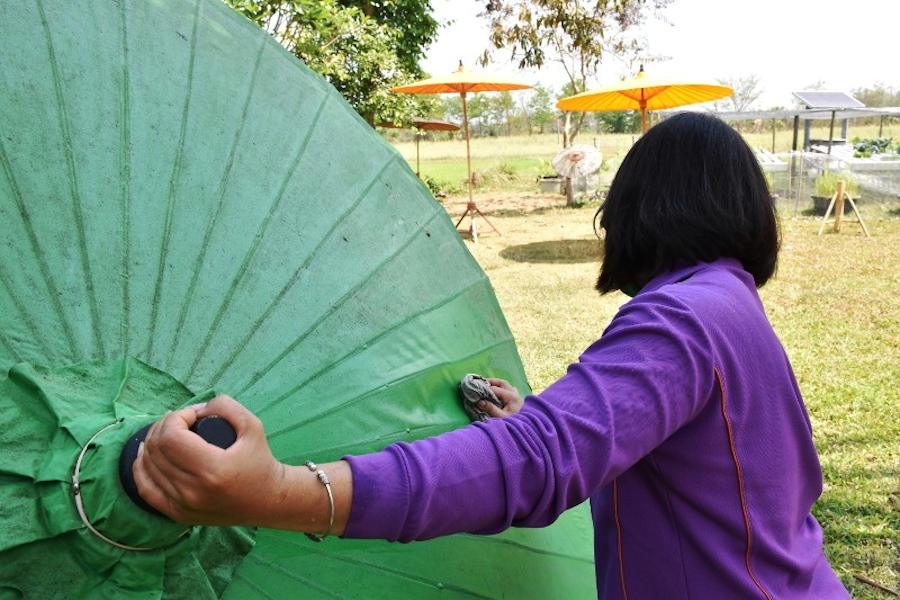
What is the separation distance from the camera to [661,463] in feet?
4.00

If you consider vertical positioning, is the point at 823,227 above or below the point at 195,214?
below

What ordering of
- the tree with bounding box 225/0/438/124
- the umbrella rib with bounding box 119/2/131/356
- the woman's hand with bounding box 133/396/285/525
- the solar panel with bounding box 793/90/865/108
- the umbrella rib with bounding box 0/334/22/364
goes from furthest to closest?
the solar panel with bounding box 793/90/865/108 → the tree with bounding box 225/0/438/124 → the umbrella rib with bounding box 119/2/131/356 → the umbrella rib with bounding box 0/334/22/364 → the woman's hand with bounding box 133/396/285/525

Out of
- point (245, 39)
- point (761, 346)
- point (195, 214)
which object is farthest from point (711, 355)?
point (245, 39)

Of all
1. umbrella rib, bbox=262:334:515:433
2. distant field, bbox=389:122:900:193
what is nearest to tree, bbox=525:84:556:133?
distant field, bbox=389:122:900:193

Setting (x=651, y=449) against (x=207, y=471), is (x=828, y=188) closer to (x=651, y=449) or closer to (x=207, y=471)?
(x=651, y=449)

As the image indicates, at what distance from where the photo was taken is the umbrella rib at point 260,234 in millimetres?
1203

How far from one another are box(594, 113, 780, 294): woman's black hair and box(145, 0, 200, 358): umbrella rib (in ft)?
2.44

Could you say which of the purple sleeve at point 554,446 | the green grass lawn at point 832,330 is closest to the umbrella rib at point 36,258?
the purple sleeve at point 554,446

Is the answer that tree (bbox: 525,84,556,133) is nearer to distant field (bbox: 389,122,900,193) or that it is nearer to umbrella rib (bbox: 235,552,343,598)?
distant field (bbox: 389,122,900,193)

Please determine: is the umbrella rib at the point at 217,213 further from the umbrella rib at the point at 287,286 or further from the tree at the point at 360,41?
the tree at the point at 360,41

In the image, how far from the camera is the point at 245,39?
151 cm

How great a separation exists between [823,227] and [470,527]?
1193 centimetres

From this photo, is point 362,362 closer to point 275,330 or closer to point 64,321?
point 275,330

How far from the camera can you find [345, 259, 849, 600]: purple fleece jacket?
952mm
